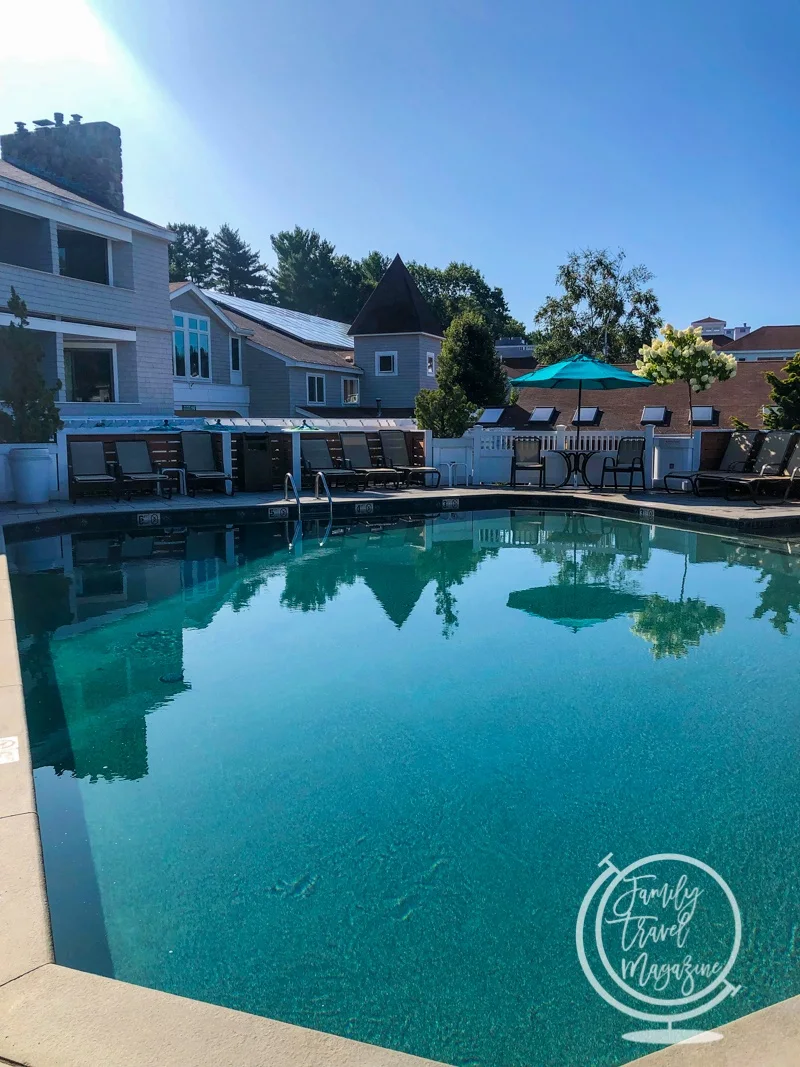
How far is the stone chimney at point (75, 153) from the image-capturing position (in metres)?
19.9

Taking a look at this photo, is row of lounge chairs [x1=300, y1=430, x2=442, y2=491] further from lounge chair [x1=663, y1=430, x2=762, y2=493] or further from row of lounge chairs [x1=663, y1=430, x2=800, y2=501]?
row of lounge chairs [x1=663, y1=430, x2=800, y2=501]

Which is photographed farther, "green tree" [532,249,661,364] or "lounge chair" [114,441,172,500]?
"green tree" [532,249,661,364]

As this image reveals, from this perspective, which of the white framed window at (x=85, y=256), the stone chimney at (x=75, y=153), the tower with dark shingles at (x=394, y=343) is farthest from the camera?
the tower with dark shingles at (x=394, y=343)

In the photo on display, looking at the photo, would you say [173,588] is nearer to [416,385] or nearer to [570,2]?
[570,2]

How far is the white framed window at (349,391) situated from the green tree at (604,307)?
14.2m

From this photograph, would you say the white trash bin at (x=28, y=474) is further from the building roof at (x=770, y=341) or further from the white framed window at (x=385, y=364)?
the building roof at (x=770, y=341)

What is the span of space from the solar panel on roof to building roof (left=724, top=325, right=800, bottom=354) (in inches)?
1040

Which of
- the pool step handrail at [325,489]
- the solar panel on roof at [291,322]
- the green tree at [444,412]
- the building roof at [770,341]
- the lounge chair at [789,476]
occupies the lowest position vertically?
the pool step handrail at [325,489]

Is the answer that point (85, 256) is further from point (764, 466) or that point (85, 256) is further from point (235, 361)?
point (764, 466)

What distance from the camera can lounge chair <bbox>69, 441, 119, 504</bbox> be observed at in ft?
40.9

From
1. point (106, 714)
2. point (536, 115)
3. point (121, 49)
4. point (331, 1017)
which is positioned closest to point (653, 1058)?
point (331, 1017)

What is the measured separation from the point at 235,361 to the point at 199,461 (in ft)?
40.8

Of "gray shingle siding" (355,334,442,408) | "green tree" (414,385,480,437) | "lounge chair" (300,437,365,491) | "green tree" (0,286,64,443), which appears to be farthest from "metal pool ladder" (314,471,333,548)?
"gray shingle siding" (355,334,442,408)

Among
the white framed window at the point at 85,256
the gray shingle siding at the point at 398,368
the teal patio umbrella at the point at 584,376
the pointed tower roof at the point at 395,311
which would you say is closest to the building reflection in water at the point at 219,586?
the teal patio umbrella at the point at 584,376
